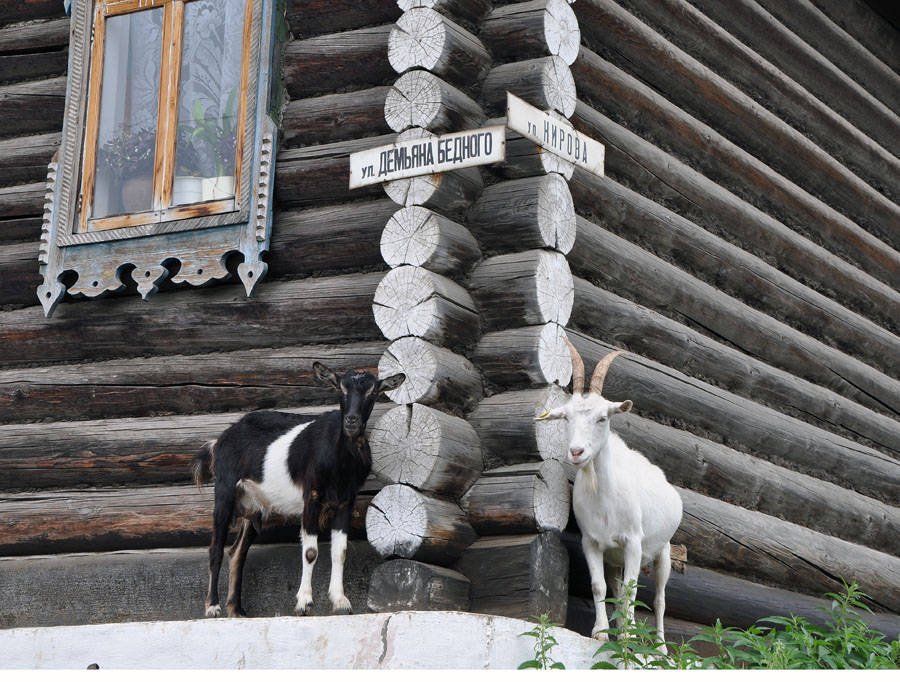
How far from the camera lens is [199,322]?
7.02m

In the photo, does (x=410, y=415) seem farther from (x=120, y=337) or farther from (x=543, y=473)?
(x=120, y=337)

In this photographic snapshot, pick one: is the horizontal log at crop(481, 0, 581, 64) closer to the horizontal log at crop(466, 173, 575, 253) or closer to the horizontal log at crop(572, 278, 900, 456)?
the horizontal log at crop(466, 173, 575, 253)

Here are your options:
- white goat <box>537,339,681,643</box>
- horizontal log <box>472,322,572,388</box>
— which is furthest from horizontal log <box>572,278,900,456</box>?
white goat <box>537,339,681,643</box>

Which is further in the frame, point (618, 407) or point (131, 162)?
point (131, 162)

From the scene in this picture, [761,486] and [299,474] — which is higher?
[761,486]

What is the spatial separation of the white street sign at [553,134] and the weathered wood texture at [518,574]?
6.05 feet

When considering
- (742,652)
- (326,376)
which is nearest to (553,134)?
(326,376)

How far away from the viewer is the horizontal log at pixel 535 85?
6.49 metres

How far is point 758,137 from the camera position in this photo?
899 cm

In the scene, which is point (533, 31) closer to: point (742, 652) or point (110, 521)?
point (742, 652)

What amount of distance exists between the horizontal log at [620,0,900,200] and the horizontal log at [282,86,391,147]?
Result: 209cm

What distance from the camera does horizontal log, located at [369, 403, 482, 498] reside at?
19.4 feet

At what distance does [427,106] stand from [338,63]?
2.82 ft


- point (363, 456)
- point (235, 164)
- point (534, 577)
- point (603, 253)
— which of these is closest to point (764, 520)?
point (603, 253)
